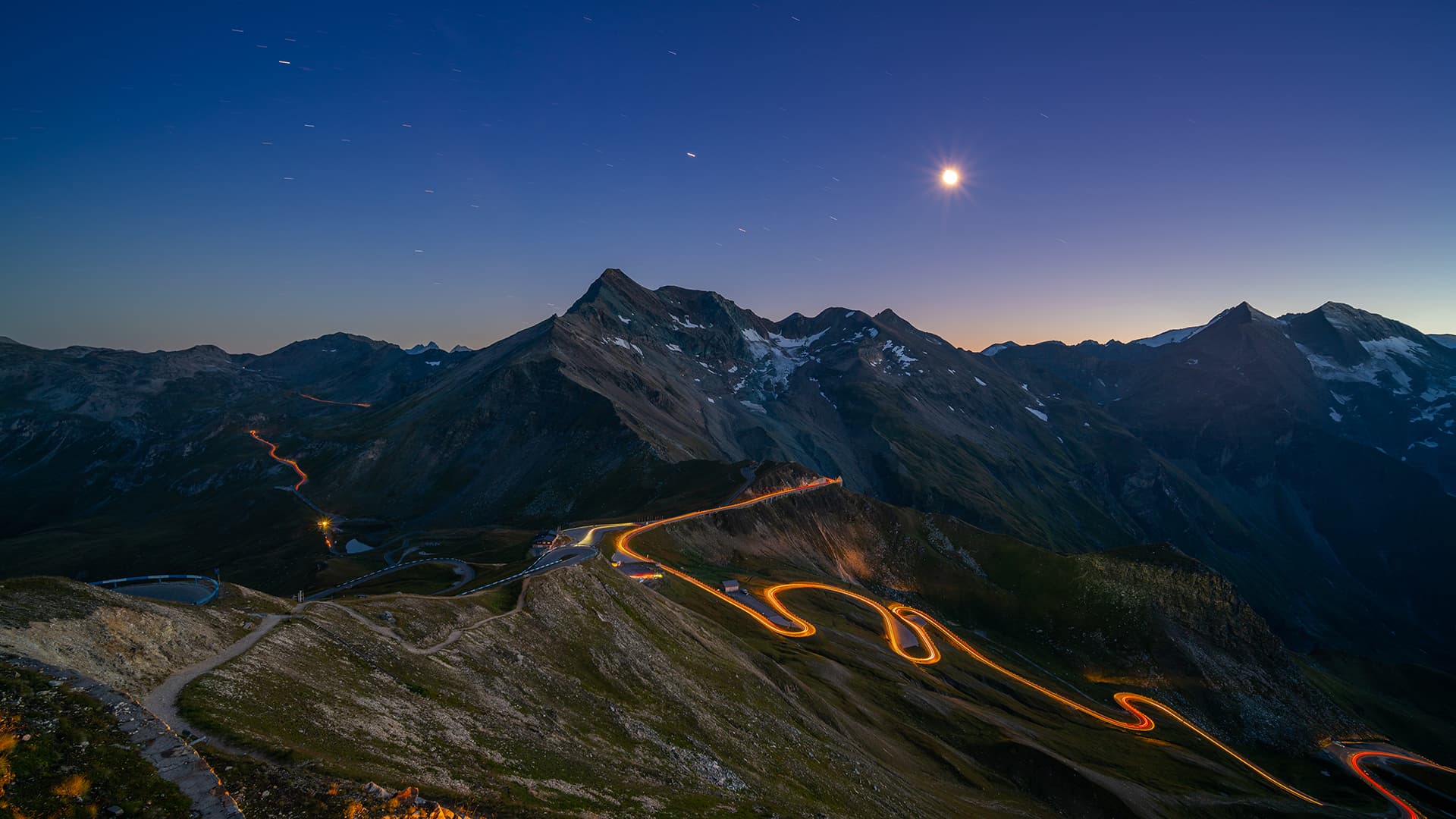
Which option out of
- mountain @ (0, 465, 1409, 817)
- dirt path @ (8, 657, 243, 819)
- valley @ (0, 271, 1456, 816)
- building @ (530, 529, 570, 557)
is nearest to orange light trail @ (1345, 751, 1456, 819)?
valley @ (0, 271, 1456, 816)

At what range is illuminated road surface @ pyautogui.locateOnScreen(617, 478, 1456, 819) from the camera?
110 metres

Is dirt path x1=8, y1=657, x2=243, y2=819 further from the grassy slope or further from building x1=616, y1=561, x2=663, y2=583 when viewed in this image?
building x1=616, y1=561, x2=663, y2=583

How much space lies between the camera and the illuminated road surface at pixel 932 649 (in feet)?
360

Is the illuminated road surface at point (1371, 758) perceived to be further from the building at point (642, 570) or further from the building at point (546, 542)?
the building at point (546, 542)

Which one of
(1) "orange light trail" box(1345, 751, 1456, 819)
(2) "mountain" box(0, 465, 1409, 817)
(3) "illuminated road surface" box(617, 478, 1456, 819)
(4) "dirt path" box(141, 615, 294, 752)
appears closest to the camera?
(4) "dirt path" box(141, 615, 294, 752)

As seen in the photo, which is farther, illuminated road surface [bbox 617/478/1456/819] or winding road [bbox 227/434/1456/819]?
illuminated road surface [bbox 617/478/1456/819]

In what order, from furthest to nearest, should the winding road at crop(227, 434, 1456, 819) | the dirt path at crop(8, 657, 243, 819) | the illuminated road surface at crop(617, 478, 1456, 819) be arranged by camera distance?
the illuminated road surface at crop(617, 478, 1456, 819)
the winding road at crop(227, 434, 1456, 819)
the dirt path at crop(8, 657, 243, 819)

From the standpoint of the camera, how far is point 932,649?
126 meters

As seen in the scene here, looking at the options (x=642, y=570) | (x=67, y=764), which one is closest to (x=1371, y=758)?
(x=642, y=570)

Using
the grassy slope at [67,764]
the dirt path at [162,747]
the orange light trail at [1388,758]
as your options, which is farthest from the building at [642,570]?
the orange light trail at [1388,758]

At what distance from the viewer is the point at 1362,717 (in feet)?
557

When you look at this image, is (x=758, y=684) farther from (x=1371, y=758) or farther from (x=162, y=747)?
(x=1371, y=758)

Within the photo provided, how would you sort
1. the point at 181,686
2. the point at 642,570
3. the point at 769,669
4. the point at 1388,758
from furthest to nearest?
the point at 1388,758
the point at 642,570
the point at 769,669
the point at 181,686

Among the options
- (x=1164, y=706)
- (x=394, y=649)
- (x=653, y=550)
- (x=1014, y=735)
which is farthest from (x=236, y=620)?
(x=1164, y=706)
